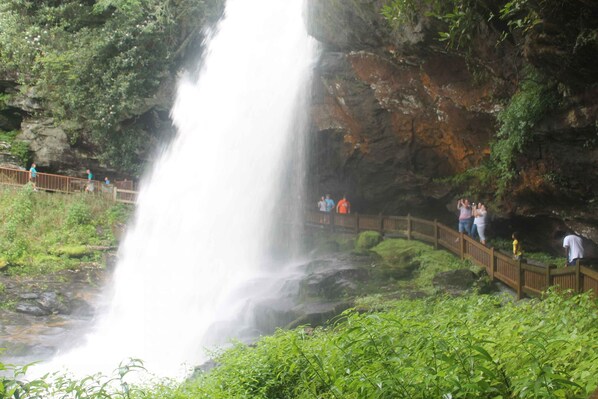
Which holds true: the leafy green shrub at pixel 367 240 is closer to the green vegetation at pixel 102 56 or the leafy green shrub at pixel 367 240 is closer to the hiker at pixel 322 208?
the hiker at pixel 322 208

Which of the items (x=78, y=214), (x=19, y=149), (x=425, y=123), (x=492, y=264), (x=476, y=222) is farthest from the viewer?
(x=19, y=149)

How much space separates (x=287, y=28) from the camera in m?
22.0

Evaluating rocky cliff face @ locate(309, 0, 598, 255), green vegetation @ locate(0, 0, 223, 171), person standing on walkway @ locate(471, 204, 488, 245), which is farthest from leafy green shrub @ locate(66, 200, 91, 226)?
person standing on walkway @ locate(471, 204, 488, 245)

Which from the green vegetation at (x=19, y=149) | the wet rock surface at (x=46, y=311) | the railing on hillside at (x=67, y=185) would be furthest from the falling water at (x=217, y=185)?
the green vegetation at (x=19, y=149)

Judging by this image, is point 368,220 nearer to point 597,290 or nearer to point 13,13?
point 597,290

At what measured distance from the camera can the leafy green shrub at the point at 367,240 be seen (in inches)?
666

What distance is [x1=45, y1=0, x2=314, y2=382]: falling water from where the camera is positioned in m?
15.7

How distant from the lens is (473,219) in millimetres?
16250

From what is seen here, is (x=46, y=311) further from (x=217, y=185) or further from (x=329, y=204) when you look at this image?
(x=329, y=204)

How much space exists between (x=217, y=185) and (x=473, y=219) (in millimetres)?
9116

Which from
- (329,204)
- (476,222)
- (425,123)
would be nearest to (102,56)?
(329,204)

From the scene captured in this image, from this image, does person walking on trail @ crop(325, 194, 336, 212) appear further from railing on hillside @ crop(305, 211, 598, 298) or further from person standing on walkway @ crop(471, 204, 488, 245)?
person standing on walkway @ crop(471, 204, 488, 245)

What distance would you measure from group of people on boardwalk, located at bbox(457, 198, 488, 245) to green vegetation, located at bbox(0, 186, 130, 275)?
12.1m

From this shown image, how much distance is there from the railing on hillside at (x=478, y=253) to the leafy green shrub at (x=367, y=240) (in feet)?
1.83
